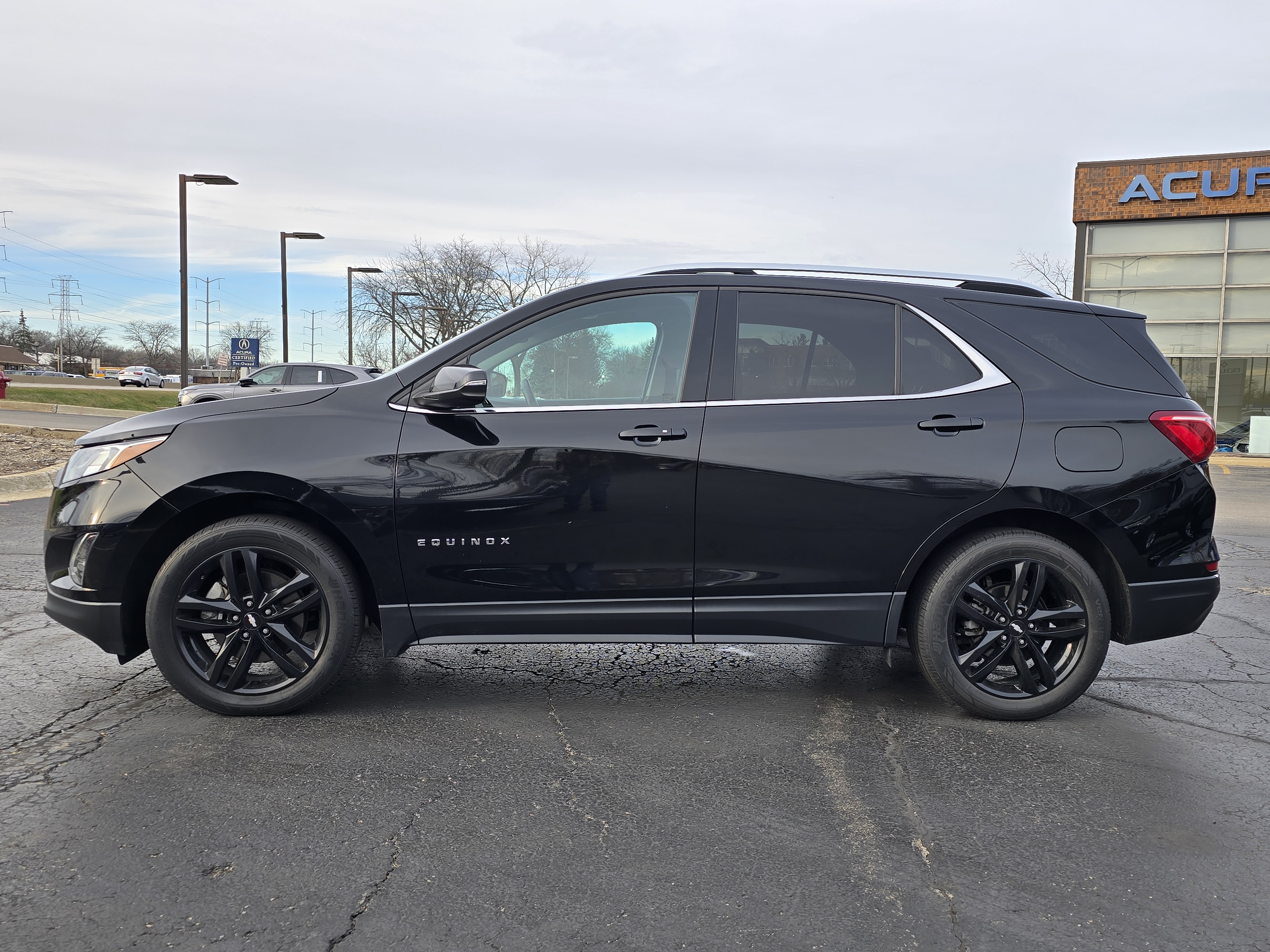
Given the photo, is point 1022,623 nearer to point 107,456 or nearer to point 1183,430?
point 1183,430

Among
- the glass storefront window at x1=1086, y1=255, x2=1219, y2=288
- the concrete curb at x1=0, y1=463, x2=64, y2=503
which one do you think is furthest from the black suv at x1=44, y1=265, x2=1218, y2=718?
the glass storefront window at x1=1086, y1=255, x2=1219, y2=288

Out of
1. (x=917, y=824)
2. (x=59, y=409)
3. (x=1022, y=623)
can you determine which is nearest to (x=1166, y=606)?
(x=1022, y=623)

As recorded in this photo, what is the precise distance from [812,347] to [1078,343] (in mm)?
1108

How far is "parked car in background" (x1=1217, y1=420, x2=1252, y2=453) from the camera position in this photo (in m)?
26.8

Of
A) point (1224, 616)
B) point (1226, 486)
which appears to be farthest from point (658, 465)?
point (1226, 486)

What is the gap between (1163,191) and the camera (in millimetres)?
26594

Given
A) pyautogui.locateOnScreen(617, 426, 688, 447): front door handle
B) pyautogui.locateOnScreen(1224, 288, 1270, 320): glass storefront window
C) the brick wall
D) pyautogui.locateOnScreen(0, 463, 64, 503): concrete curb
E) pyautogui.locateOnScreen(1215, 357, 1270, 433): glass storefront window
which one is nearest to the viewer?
pyautogui.locateOnScreen(617, 426, 688, 447): front door handle

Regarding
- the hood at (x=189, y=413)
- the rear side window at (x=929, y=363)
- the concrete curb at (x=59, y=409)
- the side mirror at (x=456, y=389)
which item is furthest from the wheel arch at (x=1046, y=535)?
the concrete curb at (x=59, y=409)

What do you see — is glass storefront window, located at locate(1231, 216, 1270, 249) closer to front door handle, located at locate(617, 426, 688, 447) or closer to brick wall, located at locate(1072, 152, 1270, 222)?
brick wall, located at locate(1072, 152, 1270, 222)

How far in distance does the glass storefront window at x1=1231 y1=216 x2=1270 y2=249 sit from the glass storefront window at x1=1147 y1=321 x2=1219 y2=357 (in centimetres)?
216

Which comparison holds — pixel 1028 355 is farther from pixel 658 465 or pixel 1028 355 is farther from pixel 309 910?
pixel 309 910

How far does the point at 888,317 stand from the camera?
408 cm

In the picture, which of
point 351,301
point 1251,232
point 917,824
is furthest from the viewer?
point 351,301

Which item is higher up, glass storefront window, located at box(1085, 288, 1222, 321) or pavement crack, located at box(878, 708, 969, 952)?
glass storefront window, located at box(1085, 288, 1222, 321)
